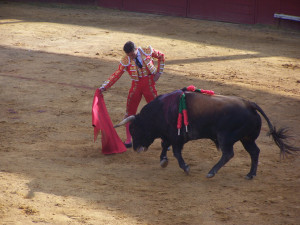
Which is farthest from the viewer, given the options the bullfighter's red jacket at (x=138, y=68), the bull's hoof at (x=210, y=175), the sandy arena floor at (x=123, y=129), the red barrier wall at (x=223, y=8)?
the red barrier wall at (x=223, y=8)

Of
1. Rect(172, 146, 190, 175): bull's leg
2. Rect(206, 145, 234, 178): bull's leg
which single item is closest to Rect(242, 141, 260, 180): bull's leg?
Rect(206, 145, 234, 178): bull's leg

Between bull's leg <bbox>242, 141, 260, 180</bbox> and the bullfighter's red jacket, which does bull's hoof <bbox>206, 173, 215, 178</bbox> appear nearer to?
bull's leg <bbox>242, 141, 260, 180</bbox>

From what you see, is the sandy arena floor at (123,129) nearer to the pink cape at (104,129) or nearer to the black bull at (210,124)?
the pink cape at (104,129)

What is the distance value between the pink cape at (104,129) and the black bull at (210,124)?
0.45 m

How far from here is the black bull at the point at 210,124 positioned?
184 inches

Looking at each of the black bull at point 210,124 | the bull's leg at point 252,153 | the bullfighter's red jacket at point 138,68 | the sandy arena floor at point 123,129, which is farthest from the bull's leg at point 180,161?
the bullfighter's red jacket at point 138,68

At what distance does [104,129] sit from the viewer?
566cm

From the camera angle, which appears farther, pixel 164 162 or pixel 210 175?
pixel 164 162

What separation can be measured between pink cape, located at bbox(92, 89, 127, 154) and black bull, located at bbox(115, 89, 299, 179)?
0.45 metres

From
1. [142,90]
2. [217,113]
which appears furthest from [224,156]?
[142,90]

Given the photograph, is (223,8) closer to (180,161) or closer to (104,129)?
(104,129)

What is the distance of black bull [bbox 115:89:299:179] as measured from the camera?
4.67 m

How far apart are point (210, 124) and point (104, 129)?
141 cm

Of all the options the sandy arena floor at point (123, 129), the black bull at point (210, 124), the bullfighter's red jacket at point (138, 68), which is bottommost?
the sandy arena floor at point (123, 129)
